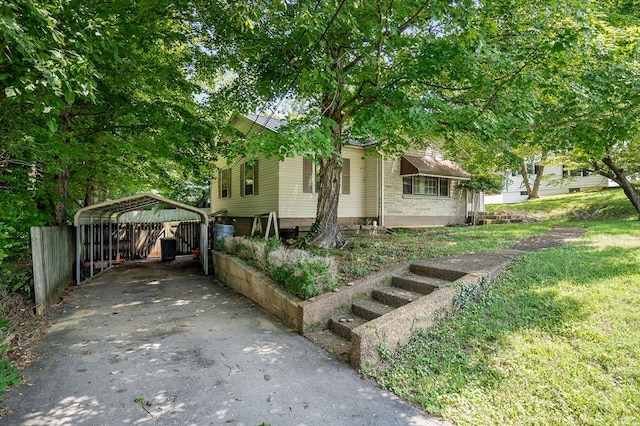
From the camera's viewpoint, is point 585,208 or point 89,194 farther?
point 585,208

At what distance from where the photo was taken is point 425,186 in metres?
15.3

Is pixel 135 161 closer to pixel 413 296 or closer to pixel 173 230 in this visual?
pixel 173 230

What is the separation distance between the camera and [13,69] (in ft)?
11.9

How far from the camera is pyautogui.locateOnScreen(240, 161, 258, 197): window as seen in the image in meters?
13.3

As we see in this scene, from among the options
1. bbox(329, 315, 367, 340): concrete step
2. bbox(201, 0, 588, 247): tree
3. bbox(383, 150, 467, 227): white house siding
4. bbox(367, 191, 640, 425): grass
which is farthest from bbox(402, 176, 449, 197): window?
bbox(329, 315, 367, 340): concrete step

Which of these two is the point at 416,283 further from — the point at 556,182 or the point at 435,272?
the point at 556,182

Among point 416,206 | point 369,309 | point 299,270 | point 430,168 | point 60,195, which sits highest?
point 430,168

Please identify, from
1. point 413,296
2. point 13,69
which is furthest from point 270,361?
point 13,69

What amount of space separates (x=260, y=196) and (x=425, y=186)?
765 cm

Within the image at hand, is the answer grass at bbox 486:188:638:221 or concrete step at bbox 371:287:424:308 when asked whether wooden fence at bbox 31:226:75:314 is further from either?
grass at bbox 486:188:638:221

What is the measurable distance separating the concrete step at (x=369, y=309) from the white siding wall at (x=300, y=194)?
6.85m

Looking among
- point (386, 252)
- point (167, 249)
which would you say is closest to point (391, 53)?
point (386, 252)

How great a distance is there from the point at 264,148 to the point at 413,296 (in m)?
3.57

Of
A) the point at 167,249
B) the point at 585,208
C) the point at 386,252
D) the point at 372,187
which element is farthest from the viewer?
the point at 585,208
